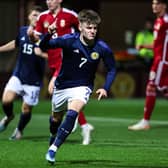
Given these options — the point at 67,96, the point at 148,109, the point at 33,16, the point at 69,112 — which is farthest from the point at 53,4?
A: the point at 148,109

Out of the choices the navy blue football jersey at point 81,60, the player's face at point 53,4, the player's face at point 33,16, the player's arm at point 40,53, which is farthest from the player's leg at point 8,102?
the navy blue football jersey at point 81,60

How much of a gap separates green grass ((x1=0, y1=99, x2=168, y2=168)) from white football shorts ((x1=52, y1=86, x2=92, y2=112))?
0.62 m

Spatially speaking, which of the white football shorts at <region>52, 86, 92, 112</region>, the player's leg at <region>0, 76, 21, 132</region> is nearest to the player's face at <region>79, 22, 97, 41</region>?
the white football shorts at <region>52, 86, 92, 112</region>

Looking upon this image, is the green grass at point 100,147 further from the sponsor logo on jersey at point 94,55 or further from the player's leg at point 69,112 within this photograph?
the sponsor logo on jersey at point 94,55

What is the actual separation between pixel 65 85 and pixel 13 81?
11.1ft

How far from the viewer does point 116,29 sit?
34688 mm

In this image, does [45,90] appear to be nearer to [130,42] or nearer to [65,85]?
[130,42]

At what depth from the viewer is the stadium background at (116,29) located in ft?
80.1

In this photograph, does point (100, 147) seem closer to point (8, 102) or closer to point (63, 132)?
point (63, 132)

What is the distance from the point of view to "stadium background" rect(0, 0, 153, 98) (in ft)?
80.1

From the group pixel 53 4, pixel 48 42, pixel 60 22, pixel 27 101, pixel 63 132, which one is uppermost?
pixel 48 42

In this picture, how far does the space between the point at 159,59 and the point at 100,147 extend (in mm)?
3857

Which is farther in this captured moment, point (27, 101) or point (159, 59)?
point (159, 59)

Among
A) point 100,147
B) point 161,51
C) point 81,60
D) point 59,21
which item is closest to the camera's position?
point 81,60
